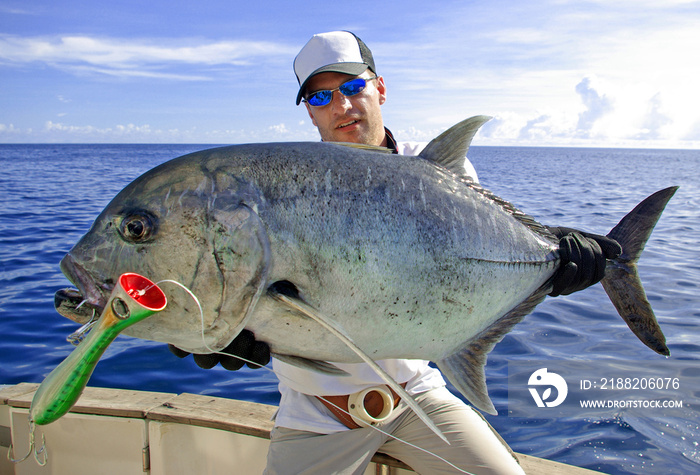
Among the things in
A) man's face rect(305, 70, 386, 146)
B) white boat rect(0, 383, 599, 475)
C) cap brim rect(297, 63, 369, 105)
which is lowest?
white boat rect(0, 383, 599, 475)

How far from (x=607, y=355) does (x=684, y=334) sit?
1.25 meters

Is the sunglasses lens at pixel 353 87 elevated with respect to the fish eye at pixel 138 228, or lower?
elevated

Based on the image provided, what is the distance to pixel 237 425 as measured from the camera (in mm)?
2969

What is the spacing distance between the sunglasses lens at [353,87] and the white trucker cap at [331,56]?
0.17ft

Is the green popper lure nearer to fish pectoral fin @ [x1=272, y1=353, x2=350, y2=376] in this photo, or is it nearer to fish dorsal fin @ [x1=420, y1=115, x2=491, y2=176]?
fish pectoral fin @ [x1=272, y1=353, x2=350, y2=376]

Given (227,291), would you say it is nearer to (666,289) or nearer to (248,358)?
(248,358)

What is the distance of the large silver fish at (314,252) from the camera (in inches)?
62.6

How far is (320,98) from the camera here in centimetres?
306

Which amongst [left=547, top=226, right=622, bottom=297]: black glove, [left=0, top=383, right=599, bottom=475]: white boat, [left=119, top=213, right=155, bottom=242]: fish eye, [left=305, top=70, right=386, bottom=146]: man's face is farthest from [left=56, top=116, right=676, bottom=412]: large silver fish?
[left=0, top=383, right=599, bottom=475]: white boat

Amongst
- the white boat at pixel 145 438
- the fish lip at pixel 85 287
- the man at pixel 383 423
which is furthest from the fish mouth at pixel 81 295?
the white boat at pixel 145 438

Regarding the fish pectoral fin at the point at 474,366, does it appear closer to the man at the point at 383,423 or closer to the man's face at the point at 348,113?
the man at the point at 383,423

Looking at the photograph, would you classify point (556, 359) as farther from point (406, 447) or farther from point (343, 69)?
point (343, 69)

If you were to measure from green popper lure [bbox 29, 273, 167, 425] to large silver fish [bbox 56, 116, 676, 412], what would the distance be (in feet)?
0.49

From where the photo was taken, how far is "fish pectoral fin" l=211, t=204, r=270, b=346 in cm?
158
